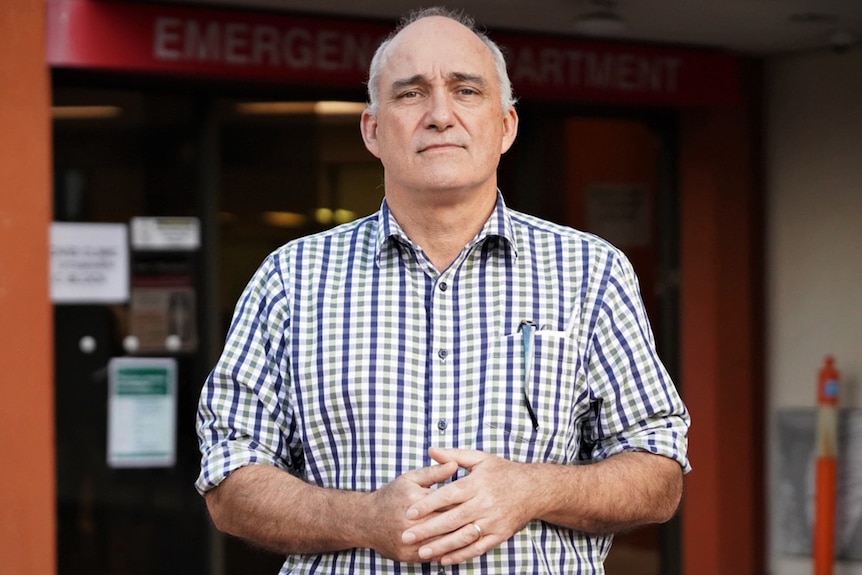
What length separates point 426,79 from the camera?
7.90ft

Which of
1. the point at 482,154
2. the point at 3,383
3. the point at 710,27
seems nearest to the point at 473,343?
the point at 482,154

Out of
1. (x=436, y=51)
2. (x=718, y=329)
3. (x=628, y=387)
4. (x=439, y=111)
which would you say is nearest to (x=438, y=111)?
(x=439, y=111)

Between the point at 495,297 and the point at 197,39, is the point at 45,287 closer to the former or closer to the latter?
the point at 197,39

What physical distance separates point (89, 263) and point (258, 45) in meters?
1.22

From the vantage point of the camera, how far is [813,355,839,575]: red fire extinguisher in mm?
7398

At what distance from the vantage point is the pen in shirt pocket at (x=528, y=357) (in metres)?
2.34

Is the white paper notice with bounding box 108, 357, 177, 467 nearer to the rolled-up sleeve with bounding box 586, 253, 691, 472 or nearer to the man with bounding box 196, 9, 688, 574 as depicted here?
the man with bounding box 196, 9, 688, 574

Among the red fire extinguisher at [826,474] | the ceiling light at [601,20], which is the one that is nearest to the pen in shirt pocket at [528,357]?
the ceiling light at [601,20]

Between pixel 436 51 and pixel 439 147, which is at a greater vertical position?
pixel 436 51

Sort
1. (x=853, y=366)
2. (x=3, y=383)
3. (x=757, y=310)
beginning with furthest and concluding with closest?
(x=757, y=310) < (x=853, y=366) < (x=3, y=383)

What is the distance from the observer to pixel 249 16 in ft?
20.7

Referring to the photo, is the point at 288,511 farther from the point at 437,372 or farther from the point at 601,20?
the point at 601,20

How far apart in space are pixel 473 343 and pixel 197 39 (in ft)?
13.5

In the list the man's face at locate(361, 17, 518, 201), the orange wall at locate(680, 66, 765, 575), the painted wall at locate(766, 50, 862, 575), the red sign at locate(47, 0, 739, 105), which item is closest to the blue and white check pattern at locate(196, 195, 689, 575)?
the man's face at locate(361, 17, 518, 201)
